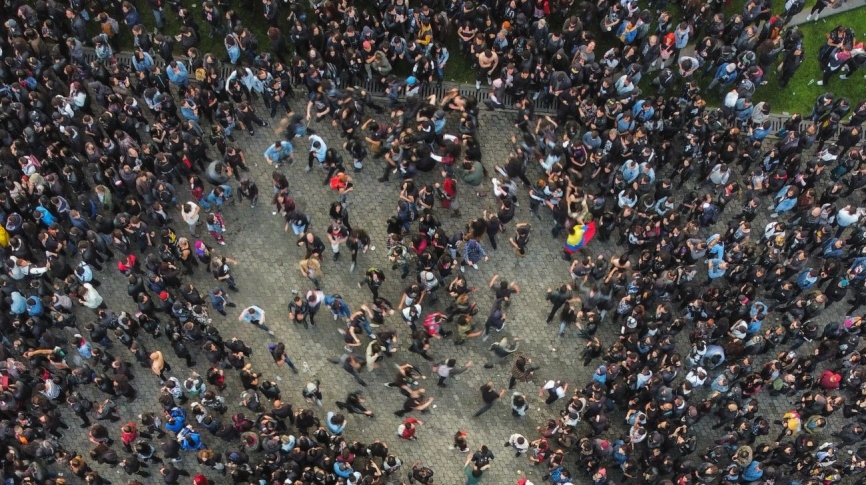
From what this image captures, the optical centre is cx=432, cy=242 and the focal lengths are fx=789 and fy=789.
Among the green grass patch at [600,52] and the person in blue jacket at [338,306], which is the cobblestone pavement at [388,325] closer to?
the person in blue jacket at [338,306]

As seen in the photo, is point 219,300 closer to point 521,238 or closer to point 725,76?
point 521,238

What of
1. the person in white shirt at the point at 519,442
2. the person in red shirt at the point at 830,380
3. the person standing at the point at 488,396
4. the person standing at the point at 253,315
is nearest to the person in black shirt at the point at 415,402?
the person standing at the point at 488,396

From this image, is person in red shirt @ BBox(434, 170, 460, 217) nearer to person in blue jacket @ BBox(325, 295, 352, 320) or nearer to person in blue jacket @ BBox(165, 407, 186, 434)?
person in blue jacket @ BBox(325, 295, 352, 320)

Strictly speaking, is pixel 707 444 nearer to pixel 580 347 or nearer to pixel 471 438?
pixel 580 347

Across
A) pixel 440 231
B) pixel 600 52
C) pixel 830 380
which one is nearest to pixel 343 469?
pixel 440 231

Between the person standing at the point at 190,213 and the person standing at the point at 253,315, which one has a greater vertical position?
the person standing at the point at 190,213

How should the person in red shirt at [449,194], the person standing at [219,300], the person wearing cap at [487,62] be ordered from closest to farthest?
the person standing at [219,300] < the person in red shirt at [449,194] < the person wearing cap at [487,62]

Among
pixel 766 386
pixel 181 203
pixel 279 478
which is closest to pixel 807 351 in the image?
pixel 766 386

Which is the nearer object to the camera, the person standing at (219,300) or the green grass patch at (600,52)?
the person standing at (219,300)

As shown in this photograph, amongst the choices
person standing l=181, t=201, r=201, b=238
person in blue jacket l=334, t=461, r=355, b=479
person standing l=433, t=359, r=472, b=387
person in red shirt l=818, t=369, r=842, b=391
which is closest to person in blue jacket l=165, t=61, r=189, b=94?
person standing l=181, t=201, r=201, b=238
